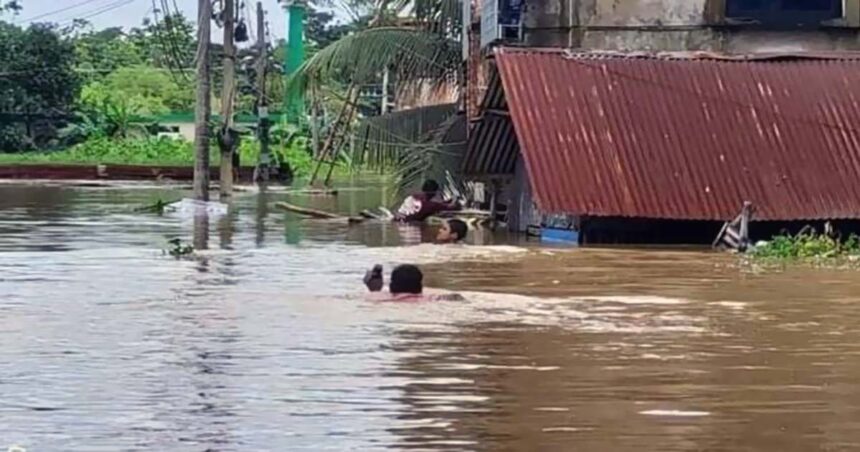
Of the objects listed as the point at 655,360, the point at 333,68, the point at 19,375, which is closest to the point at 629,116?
the point at 333,68

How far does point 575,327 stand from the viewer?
46.5ft

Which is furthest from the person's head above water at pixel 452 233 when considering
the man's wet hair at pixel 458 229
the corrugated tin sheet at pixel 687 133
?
the corrugated tin sheet at pixel 687 133

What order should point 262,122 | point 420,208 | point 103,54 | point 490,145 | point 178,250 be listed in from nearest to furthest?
point 178,250 → point 490,145 → point 420,208 → point 262,122 → point 103,54

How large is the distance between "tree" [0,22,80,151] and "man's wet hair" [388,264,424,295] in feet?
159

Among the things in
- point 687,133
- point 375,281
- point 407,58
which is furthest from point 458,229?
point 407,58

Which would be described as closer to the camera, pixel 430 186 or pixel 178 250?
pixel 178 250

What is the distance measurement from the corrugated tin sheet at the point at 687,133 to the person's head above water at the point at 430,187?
6.16 meters

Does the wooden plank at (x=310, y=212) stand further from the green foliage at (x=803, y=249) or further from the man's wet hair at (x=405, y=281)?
the man's wet hair at (x=405, y=281)

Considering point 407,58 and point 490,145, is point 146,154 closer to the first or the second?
point 407,58

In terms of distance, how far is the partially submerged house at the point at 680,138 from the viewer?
2439 cm

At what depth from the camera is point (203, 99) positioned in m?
35.5

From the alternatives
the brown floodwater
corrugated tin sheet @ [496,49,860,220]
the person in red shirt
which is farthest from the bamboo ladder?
the brown floodwater

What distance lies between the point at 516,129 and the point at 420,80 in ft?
37.9

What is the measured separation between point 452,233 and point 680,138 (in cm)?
359
